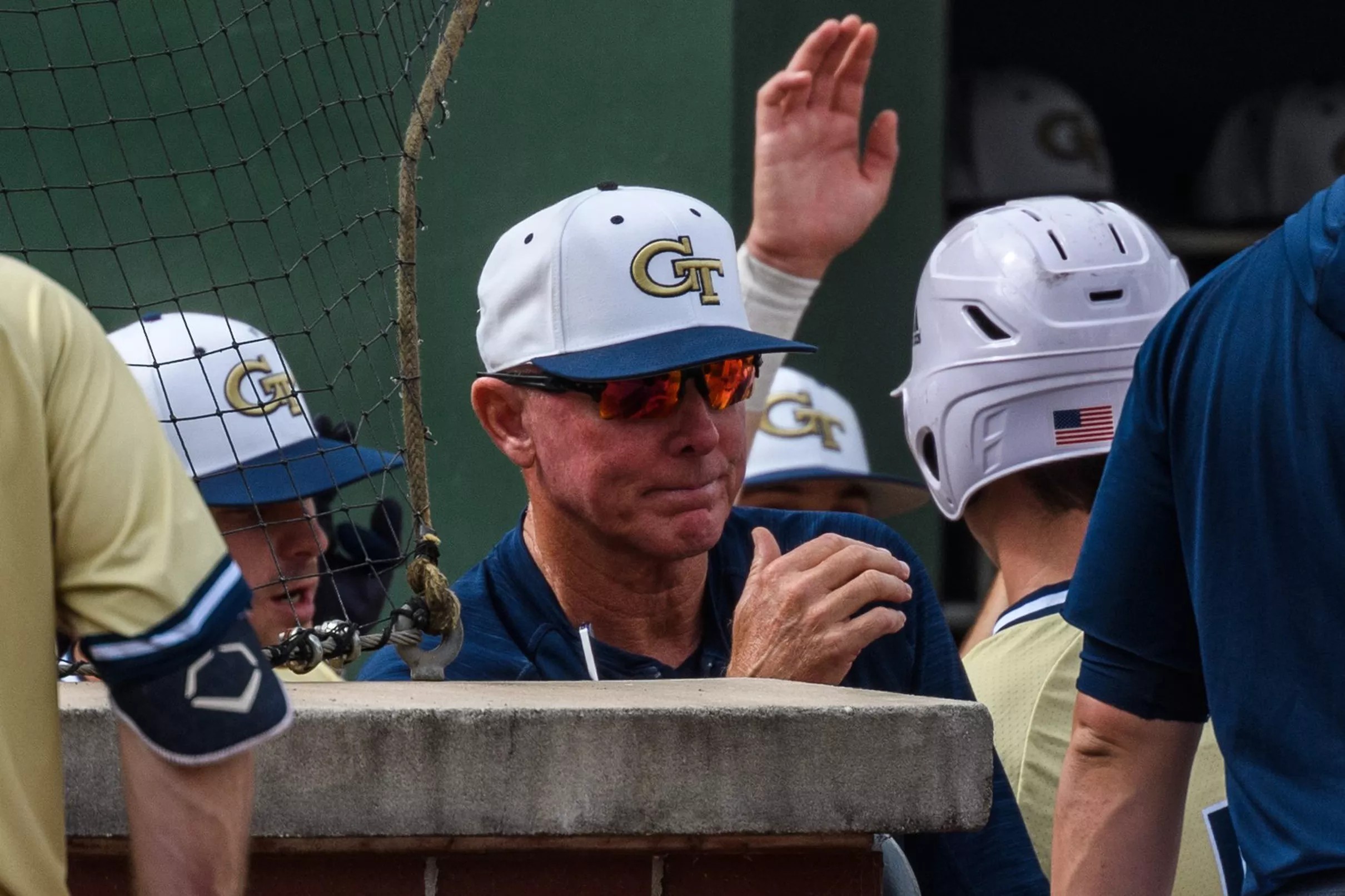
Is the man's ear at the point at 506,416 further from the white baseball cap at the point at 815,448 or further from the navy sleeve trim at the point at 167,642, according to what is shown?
the white baseball cap at the point at 815,448

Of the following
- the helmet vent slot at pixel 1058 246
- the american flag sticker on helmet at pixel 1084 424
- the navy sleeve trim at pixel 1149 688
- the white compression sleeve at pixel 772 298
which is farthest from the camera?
the white compression sleeve at pixel 772 298

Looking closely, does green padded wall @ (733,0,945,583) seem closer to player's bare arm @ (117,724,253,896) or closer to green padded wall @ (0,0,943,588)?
green padded wall @ (0,0,943,588)

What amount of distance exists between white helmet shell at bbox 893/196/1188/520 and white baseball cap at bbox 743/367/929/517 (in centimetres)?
169

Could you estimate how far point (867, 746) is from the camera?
2.15 metres

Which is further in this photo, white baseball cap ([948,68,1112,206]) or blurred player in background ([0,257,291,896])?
white baseball cap ([948,68,1112,206])

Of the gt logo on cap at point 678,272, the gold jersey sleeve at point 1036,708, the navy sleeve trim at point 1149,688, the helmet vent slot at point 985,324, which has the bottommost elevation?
the gold jersey sleeve at point 1036,708

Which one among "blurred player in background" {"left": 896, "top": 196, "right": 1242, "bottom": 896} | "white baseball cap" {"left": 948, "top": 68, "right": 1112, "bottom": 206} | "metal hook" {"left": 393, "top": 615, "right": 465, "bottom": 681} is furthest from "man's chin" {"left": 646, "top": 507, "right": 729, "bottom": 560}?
"white baseball cap" {"left": 948, "top": 68, "right": 1112, "bottom": 206}

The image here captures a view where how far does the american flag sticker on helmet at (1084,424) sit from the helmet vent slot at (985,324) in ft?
0.65

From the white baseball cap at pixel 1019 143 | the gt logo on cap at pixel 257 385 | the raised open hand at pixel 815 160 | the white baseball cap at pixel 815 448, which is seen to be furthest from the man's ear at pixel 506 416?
the white baseball cap at pixel 1019 143

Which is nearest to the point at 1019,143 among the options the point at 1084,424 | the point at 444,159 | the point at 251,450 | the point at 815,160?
the point at 444,159

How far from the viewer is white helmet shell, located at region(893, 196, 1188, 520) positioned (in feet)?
10.3

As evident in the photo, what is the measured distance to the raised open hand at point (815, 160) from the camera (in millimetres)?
3816

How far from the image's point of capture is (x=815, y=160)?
12.7 ft

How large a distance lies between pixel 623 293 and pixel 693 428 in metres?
0.23
